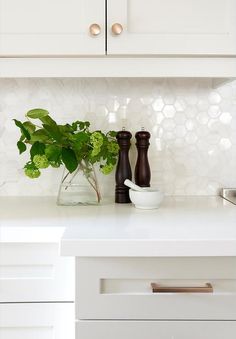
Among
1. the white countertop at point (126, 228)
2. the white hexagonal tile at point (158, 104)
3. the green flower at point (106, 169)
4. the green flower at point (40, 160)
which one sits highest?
the white hexagonal tile at point (158, 104)

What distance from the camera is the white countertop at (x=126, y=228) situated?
3.76 feet

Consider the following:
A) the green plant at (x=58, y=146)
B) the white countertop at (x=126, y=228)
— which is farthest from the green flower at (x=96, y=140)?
the white countertop at (x=126, y=228)

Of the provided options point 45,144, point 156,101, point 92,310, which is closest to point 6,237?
point 92,310

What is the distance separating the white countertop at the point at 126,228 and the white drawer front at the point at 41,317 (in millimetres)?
180

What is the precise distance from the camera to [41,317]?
1283mm

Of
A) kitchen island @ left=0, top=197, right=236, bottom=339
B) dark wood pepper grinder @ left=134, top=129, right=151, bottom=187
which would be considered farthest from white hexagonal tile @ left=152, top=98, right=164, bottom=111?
kitchen island @ left=0, top=197, right=236, bottom=339
